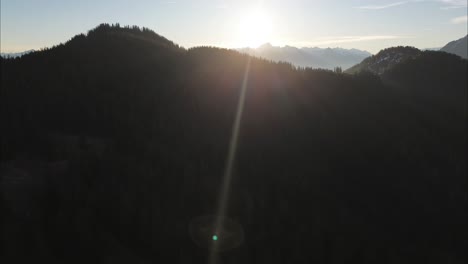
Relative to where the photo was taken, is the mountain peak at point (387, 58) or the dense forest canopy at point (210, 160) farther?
the mountain peak at point (387, 58)

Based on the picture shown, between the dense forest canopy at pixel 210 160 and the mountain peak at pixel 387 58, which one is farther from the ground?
the mountain peak at pixel 387 58

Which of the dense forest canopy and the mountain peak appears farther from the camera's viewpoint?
the mountain peak

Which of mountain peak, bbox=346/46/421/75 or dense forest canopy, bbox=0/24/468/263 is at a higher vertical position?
mountain peak, bbox=346/46/421/75

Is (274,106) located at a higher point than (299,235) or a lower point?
higher

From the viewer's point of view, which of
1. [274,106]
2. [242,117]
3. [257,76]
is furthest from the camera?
[257,76]

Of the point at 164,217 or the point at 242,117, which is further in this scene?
the point at 242,117

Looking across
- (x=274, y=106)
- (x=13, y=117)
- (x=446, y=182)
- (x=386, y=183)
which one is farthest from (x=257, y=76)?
(x=13, y=117)

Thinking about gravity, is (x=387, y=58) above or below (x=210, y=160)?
above

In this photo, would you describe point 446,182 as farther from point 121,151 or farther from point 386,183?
point 121,151
